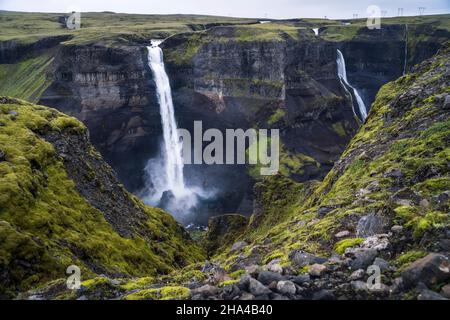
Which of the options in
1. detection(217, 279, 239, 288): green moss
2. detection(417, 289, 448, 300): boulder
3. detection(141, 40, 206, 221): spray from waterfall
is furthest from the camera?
detection(141, 40, 206, 221): spray from waterfall

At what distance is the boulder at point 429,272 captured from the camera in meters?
12.0

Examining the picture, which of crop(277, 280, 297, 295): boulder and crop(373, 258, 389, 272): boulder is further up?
crop(373, 258, 389, 272): boulder

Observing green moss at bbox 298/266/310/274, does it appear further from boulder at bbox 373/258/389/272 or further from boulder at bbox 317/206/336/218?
boulder at bbox 317/206/336/218

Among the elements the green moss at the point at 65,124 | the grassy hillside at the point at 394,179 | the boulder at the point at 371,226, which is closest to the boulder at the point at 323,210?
the grassy hillside at the point at 394,179

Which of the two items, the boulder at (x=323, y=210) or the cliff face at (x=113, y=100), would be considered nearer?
the boulder at (x=323, y=210)

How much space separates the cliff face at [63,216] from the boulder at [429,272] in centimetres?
1659

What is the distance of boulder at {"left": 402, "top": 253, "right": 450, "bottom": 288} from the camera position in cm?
1197

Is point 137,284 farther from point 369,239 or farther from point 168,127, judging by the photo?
point 168,127

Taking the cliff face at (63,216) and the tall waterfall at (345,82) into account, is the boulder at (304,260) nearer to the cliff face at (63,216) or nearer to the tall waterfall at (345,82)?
the cliff face at (63,216)

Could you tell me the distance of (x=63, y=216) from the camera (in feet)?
108

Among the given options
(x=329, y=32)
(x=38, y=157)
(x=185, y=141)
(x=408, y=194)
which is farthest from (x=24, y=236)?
(x=329, y=32)

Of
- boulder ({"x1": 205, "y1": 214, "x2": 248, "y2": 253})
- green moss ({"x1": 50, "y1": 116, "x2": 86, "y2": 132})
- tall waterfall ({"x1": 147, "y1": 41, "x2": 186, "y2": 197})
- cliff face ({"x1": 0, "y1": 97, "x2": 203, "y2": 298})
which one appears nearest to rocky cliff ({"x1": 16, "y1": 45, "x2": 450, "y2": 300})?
cliff face ({"x1": 0, "y1": 97, "x2": 203, "y2": 298})

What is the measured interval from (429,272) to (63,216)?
26197 millimetres

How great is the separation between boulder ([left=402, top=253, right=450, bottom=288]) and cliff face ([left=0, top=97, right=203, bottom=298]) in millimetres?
16589
